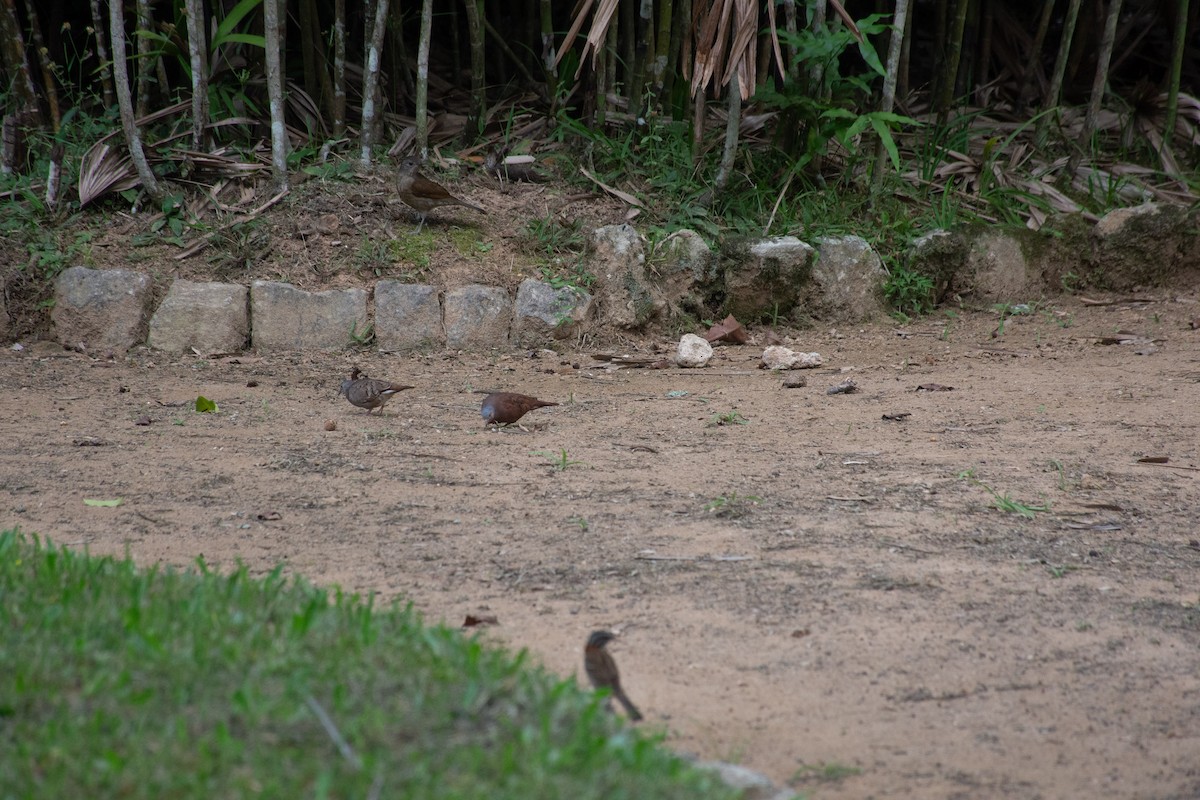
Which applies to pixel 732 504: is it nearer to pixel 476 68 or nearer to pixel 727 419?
pixel 727 419

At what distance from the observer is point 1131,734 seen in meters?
2.41

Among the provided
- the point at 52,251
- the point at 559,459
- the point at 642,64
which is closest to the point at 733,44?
the point at 642,64

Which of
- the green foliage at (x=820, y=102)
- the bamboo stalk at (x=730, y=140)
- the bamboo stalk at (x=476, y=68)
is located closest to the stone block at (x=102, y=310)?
the bamboo stalk at (x=476, y=68)

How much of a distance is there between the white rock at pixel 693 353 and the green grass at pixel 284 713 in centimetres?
413

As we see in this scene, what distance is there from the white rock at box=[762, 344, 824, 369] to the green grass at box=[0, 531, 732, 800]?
162 inches

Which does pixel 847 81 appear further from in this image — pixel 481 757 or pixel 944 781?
pixel 481 757

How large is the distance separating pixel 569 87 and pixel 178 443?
442 cm

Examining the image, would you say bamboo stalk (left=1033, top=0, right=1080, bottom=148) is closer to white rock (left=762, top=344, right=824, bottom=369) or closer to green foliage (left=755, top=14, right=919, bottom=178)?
green foliage (left=755, top=14, right=919, bottom=178)

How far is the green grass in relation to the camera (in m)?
1.82

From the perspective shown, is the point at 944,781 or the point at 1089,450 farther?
the point at 1089,450

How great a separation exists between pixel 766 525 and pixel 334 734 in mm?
2011

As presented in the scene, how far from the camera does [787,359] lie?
247 inches

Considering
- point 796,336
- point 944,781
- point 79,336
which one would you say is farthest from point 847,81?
point 944,781

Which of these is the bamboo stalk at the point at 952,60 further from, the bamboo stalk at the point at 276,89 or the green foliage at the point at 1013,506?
the green foliage at the point at 1013,506
